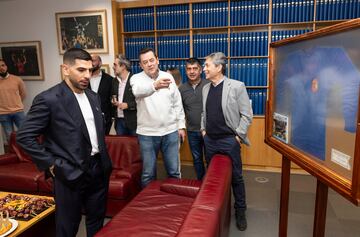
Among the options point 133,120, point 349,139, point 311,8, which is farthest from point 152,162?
point 311,8

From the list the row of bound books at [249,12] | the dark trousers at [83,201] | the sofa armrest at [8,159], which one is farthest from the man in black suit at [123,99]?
the row of bound books at [249,12]

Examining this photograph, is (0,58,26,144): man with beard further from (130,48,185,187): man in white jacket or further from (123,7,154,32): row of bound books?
(130,48,185,187): man in white jacket

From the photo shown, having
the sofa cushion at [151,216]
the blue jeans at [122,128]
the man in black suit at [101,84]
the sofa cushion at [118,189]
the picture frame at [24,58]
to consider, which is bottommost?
the sofa cushion at [118,189]

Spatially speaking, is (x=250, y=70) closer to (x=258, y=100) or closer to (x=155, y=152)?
(x=258, y=100)

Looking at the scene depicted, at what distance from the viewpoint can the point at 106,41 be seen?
4.29 m

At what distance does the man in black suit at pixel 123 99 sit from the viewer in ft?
9.67

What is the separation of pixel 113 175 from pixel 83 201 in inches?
32.6

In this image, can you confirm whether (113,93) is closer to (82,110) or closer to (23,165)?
(23,165)

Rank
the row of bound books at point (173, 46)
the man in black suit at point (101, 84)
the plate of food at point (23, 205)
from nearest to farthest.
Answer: the plate of food at point (23, 205)
the man in black suit at point (101, 84)
the row of bound books at point (173, 46)

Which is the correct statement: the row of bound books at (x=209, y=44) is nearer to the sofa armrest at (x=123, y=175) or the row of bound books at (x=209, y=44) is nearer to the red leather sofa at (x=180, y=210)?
the sofa armrest at (x=123, y=175)

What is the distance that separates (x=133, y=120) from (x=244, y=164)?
5.96 feet

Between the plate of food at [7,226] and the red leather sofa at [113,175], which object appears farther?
the red leather sofa at [113,175]

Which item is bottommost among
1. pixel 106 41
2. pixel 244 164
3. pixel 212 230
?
pixel 244 164

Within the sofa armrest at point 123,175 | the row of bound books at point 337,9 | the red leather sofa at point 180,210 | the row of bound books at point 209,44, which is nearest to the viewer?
the red leather sofa at point 180,210
